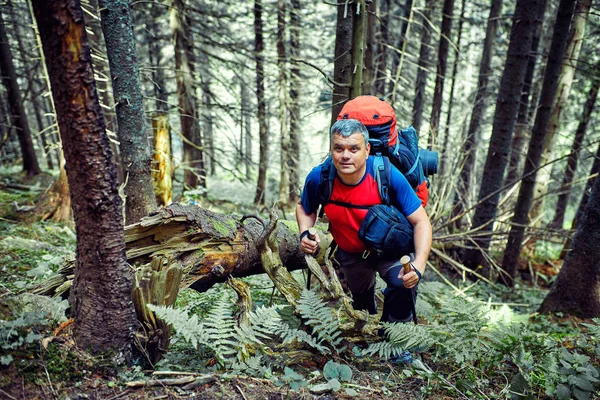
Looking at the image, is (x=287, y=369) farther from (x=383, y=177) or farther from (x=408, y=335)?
(x=383, y=177)

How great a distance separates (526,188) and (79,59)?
8675mm

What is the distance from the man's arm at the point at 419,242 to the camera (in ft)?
10.3

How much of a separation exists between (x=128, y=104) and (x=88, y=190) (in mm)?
2824

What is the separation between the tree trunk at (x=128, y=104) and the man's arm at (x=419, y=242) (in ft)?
12.1

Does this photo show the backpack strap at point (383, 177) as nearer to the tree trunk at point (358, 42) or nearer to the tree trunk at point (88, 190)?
the tree trunk at point (358, 42)

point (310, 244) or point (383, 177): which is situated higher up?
point (383, 177)

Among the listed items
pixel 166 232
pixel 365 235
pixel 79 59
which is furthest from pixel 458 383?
pixel 79 59

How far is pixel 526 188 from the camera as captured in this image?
8.18 m

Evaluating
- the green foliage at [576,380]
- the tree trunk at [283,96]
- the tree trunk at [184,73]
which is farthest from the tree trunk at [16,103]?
the green foliage at [576,380]

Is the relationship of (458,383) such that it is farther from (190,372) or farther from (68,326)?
(68,326)

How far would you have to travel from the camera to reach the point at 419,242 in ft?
10.9

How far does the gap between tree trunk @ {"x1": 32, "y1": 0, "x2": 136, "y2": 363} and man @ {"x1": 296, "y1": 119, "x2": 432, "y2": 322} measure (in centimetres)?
164

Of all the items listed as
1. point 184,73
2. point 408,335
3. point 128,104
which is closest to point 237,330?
point 408,335

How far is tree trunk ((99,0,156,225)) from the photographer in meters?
4.55
